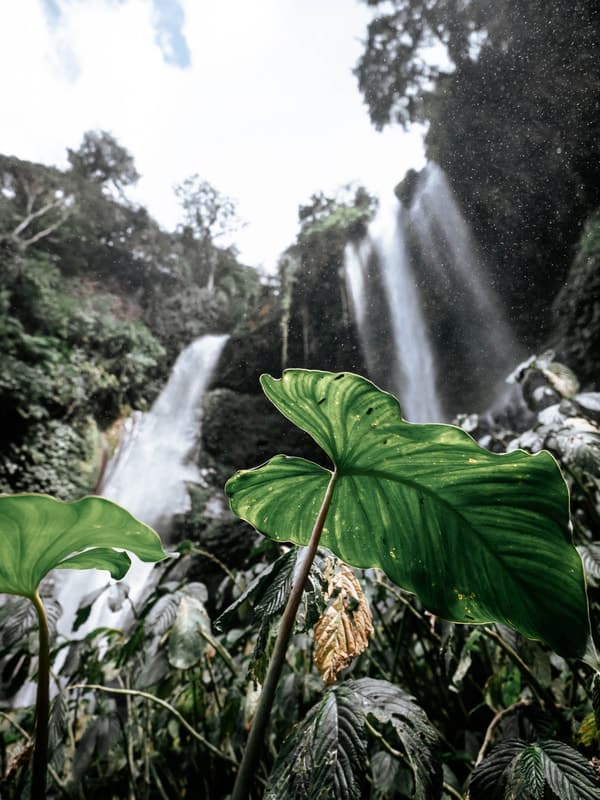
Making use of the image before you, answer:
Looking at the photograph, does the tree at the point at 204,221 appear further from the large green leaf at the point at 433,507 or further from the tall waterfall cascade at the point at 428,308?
the large green leaf at the point at 433,507

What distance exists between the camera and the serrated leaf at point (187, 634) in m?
0.64

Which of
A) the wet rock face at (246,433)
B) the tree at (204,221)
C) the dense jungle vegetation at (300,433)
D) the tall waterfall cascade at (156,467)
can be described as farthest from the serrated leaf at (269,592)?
the tree at (204,221)

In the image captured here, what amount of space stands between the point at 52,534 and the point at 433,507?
1.22 ft

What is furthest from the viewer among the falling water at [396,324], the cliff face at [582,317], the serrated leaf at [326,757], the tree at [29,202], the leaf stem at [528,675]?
the tree at [29,202]

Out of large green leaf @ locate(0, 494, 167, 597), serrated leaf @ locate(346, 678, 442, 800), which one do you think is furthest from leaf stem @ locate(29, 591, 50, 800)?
serrated leaf @ locate(346, 678, 442, 800)

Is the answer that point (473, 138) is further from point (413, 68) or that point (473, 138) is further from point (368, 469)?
point (368, 469)

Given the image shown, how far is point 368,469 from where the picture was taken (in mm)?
431

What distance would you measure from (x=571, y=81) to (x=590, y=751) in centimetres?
324

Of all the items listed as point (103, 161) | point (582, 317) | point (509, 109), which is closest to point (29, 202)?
point (103, 161)

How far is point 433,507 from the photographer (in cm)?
42

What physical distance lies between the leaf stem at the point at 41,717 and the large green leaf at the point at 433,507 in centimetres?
23

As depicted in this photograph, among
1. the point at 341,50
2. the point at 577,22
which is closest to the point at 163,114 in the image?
the point at 341,50

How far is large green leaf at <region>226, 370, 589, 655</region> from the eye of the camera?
346mm

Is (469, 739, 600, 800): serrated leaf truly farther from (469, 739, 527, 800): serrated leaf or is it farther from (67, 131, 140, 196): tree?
(67, 131, 140, 196): tree
